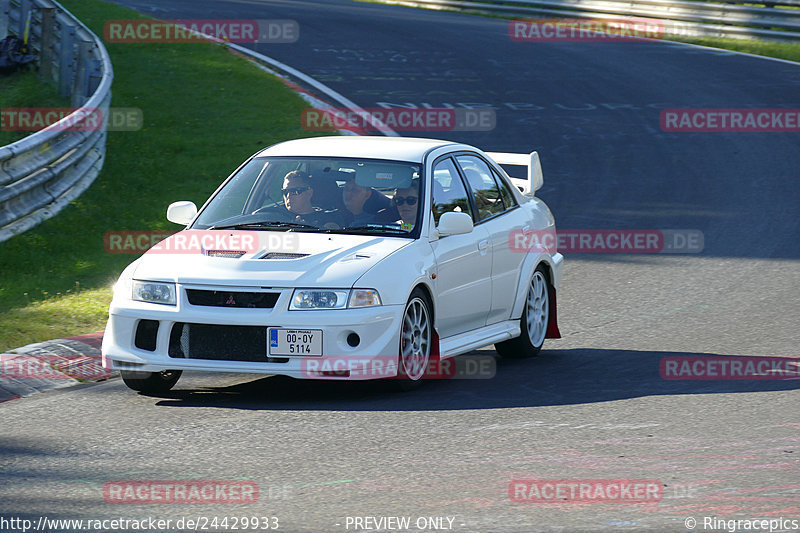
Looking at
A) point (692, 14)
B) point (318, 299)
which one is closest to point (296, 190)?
point (318, 299)

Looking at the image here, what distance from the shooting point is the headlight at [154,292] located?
25.2 feet

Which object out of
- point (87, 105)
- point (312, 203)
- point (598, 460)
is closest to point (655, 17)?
point (87, 105)

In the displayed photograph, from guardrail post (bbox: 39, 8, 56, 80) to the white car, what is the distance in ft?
37.9

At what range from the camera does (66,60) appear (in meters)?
18.7

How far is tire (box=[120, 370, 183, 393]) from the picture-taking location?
7.92 meters

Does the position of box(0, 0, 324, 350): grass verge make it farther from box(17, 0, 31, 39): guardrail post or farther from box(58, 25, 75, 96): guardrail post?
box(17, 0, 31, 39): guardrail post

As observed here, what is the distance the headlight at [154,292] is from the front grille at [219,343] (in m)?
0.17

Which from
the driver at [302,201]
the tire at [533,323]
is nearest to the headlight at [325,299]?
the driver at [302,201]

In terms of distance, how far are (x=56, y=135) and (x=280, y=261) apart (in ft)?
21.9

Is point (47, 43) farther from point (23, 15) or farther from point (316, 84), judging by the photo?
point (316, 84)

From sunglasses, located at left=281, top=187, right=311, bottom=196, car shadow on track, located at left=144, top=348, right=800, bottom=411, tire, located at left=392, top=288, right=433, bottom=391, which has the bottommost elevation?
car shadow on track, located at left=144, top=348, right=800, bottom=411

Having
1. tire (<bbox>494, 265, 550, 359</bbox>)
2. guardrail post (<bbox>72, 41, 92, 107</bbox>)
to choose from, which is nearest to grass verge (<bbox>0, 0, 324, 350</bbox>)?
guardrail post (<bbox>72, 41, 92, 107</bbox>)

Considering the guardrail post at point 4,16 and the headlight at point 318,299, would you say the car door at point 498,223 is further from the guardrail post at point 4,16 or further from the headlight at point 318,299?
the guardrail post at point 4,16

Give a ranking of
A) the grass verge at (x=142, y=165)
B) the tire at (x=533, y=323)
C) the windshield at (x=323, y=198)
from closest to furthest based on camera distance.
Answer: the windshield at (x=323, y=198), the tire at (x=533, y=323), the grass verge at (x=142, y=165)
